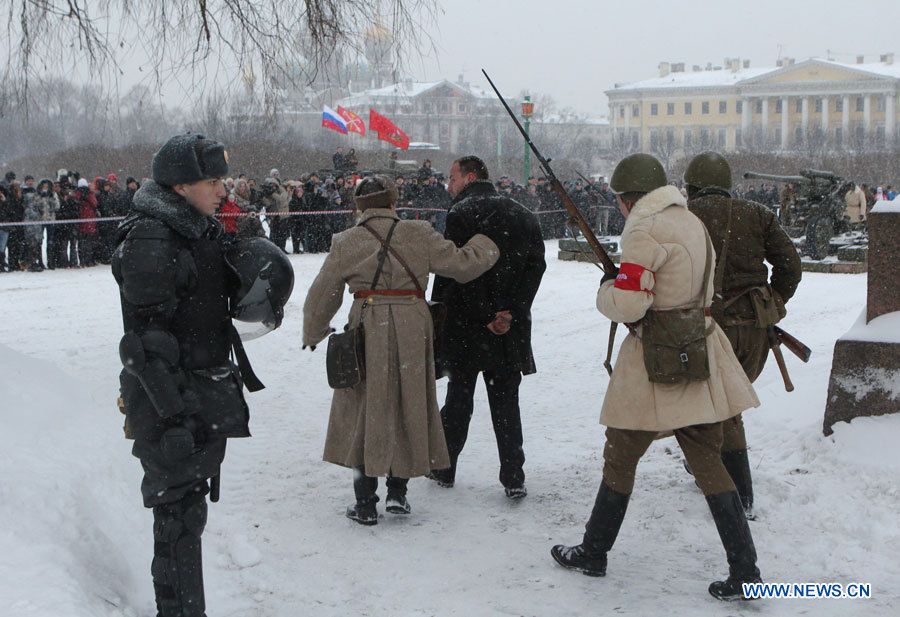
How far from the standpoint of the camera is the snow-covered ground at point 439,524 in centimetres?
435

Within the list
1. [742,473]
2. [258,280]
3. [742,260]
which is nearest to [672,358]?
[742,473]

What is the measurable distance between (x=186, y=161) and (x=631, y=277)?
1.82m

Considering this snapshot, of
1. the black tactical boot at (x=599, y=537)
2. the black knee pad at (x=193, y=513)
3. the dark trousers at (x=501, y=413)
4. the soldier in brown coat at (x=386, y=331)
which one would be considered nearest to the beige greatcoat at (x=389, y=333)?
the soldier in brown coat at (x=386, y=331)

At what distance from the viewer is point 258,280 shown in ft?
12.3

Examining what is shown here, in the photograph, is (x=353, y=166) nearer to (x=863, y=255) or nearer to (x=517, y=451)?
(x=863, y=255)

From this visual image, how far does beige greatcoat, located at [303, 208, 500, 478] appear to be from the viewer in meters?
5.33

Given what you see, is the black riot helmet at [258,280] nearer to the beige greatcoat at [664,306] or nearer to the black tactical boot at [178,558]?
the black tactical boot at [178,558]

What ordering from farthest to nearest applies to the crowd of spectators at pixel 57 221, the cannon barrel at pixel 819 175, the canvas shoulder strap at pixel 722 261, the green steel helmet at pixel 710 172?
1. the cannon barrel at pixel 819 175
2. the crowd of spectators at pixel 57 221
3. the green steel helmet at pixel 710 172
4. the canvas shoulder strap at pixel 722 261

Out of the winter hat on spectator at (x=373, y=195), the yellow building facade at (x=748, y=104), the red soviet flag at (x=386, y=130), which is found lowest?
the winter hat on spectator at (x=373, y=195)

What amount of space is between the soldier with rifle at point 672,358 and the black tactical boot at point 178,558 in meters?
1.80

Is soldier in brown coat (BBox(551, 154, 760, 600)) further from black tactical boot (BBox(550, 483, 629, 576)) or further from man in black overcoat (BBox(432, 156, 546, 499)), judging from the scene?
man in black overcoat (BBox(432, 156, 546, 499))

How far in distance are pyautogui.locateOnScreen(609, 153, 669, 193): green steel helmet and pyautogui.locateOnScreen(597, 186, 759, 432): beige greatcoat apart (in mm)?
52

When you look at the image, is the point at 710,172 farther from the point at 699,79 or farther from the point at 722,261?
the point at 699,79

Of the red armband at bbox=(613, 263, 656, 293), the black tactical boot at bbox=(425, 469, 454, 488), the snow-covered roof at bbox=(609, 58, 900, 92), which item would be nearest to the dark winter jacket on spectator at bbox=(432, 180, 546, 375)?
the black tactical boot at bbox=(425, 469, 454, 488)
